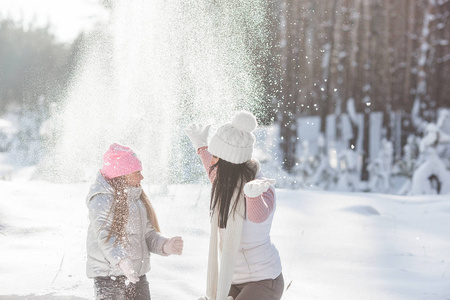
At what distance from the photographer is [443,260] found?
598 cm

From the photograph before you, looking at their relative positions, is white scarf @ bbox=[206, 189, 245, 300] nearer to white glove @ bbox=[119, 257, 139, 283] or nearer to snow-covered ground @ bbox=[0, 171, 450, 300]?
white glove @ bbox=[119, 257, 139, 283]

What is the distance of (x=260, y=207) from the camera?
2340 millimetres

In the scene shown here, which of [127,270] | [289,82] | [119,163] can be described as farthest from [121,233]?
[289,82]

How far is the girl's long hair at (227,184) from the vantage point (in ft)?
8.07

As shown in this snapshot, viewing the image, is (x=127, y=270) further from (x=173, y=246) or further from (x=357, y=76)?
(x=357, y=76)

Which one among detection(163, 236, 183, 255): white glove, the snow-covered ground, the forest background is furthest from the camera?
the forest background

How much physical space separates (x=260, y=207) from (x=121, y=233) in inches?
29.9

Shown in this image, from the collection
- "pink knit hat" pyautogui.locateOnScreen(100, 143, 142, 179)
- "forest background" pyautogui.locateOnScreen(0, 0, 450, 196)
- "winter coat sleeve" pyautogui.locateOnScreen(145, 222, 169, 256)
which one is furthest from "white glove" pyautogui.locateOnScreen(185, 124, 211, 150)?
"forest background" pyautogui.locateOnScreen(0, 0, 450, 196)

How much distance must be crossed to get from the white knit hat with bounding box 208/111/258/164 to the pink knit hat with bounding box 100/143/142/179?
1.67ft

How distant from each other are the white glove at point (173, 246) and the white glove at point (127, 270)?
0.80 ft

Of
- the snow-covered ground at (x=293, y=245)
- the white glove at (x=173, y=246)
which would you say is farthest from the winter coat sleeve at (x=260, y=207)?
the snow-covered ground at (x=293, y=245)

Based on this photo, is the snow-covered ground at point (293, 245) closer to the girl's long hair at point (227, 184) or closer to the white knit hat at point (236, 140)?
the girl's long hair at point (227, 184)

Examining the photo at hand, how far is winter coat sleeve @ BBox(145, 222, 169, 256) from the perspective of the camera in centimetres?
282

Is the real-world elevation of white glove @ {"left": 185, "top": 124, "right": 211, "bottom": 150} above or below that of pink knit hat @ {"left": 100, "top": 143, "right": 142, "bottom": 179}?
above
